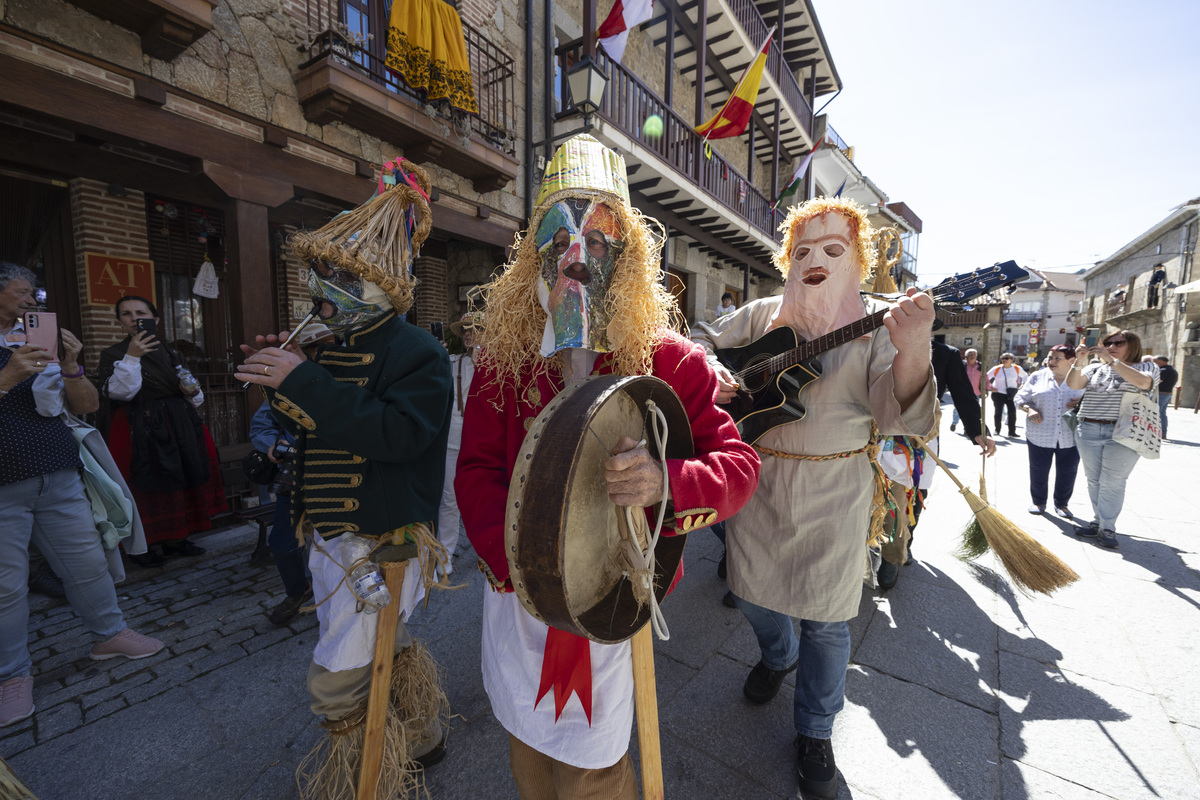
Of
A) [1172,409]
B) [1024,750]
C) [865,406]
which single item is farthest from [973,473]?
[1172,409]

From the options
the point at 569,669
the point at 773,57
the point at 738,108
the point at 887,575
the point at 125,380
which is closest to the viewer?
the point at 569,669

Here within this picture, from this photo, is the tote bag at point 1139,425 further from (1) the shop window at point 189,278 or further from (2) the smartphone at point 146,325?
(1) the shop window at point 189,278

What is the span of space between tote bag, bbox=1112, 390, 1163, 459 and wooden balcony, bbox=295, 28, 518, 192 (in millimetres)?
7210

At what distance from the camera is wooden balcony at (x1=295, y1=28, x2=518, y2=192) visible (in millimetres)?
5023

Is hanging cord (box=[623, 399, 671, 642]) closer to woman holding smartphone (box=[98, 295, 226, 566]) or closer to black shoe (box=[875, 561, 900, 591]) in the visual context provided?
black shoe (box=[875, 561, 900, 591])

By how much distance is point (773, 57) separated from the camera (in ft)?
41.5

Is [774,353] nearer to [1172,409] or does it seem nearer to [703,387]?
[703,387]

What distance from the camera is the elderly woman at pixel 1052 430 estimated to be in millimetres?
5168

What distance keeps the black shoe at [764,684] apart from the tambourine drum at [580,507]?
4.80 ft

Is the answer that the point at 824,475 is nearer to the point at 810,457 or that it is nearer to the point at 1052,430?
the point at 810,457

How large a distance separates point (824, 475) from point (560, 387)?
118cm

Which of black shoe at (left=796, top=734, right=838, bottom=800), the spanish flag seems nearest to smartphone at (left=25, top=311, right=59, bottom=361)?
black shoe at (left=796, top=734, right=838, bottom=800)

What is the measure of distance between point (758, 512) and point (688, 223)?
9.45 meters

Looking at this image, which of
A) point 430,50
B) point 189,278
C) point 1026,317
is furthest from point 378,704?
point 1026,317
